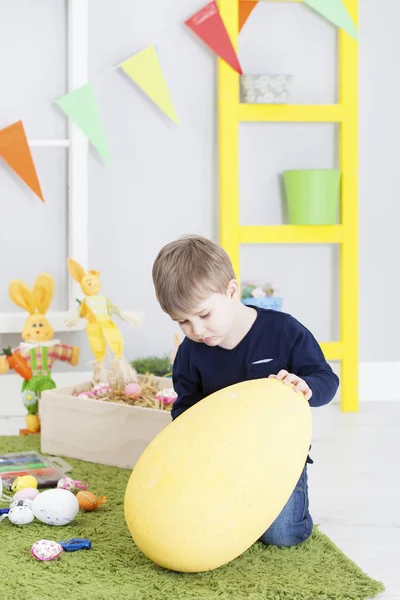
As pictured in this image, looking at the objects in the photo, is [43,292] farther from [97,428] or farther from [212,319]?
[212,319]

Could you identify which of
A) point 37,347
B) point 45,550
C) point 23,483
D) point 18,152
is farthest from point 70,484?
point 18,152

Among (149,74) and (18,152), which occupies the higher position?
(149,74)

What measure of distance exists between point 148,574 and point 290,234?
1683 mm

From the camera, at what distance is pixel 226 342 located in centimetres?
161

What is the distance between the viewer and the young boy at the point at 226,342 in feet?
4.69

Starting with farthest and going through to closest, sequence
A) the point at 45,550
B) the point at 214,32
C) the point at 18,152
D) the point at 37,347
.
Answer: the point at 214,32, the point at 18,152, the point at 37,347, the point at 45,550

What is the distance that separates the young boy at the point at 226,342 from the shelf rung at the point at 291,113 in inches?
53.7

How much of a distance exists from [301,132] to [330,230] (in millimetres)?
361

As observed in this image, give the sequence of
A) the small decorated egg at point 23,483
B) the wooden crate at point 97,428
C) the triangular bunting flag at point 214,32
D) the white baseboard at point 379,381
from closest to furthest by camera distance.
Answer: the small decorated egg at point 23,483
the wooden crate at point 97,428
the triangular bunting flag at point 214,32
the white baseboard at point 379,381

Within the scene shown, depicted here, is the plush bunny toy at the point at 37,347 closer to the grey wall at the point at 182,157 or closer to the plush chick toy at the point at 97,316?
the plush chick toy at the point at 97,316

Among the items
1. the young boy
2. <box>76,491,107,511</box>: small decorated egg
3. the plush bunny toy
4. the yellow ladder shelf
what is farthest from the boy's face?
the yellow ladder shelf

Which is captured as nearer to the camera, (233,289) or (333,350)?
(233,289)

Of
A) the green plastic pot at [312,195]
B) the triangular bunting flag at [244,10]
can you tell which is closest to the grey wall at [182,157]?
the triangular bunting flag at [244,10]

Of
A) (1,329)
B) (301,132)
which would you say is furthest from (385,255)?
(1,329)
